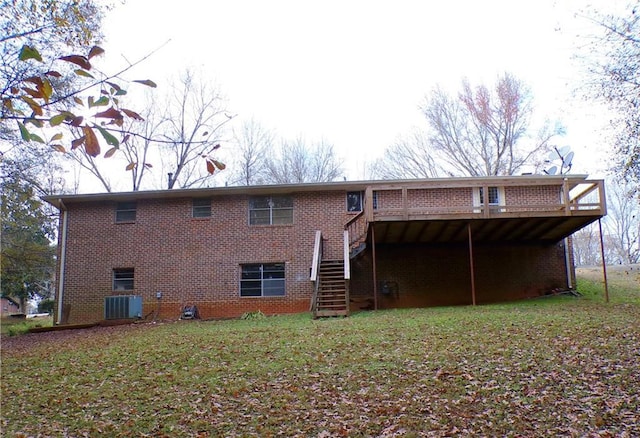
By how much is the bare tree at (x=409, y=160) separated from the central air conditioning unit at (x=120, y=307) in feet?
60.9

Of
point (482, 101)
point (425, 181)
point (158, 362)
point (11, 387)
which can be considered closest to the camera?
point (11, 387)

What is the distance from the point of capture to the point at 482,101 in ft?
92.6

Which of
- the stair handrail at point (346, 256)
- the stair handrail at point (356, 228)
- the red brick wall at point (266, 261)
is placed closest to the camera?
the stair handrail at point (346, 256)

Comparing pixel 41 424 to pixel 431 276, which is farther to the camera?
pixel 431 276

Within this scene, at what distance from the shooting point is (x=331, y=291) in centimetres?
1308

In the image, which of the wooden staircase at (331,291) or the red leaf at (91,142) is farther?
the wooden staircase at (331,291)

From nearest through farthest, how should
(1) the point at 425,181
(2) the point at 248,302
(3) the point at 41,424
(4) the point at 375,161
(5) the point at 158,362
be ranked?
(3) the point at 41,424 < (5) the point at 158,362 < (1) the point at 425,181 < (2) the point at 248,302 < (4) the point at 375,161

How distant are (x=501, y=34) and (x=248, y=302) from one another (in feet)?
33.5

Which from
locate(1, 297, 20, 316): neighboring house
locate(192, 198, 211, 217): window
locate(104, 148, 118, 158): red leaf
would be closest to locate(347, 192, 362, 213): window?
locate(192, 198, 211, 217): window

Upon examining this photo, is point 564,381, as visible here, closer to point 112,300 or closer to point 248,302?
point 248,302

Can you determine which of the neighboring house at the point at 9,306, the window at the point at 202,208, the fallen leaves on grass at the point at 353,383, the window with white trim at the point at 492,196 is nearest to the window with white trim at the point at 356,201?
the window with white trim at the point at 492,196

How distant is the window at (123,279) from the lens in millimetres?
15789

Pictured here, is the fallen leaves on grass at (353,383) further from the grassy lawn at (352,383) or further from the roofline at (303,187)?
the roofline at (303,187)

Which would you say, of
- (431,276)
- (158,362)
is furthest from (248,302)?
(158,362)
